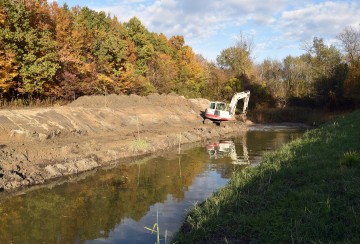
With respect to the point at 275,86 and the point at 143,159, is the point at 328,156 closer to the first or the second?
the point at 143,159

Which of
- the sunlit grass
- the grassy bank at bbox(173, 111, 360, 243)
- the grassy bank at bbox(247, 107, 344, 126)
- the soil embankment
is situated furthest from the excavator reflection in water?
the grassy bank at bbox(247, 107, 344, 126)

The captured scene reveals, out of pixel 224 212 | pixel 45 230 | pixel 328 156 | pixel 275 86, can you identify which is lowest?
pixel 45 230

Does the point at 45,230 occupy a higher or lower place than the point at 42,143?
lower

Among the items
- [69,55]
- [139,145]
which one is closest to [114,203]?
[139,145]

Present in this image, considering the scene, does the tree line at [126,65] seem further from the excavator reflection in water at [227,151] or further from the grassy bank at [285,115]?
the excavator reflection in water at [227,151]

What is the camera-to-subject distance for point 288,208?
834 cm

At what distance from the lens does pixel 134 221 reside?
11133mm

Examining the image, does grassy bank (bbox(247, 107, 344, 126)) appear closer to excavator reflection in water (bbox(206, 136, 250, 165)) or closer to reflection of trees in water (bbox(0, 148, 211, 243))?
excavator reflection in water (bbox(206, 136, 250, 165))

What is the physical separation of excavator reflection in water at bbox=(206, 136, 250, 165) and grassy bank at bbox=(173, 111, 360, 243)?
935cm

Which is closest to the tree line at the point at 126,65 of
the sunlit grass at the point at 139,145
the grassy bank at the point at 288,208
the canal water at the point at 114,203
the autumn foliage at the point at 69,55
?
the autumn foliage at the point at 69,55

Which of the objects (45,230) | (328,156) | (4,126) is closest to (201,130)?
(4,126)

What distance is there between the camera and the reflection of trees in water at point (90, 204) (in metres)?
10.3

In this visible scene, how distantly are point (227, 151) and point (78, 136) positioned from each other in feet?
34.0

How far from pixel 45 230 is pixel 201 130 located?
24741 millimetres
